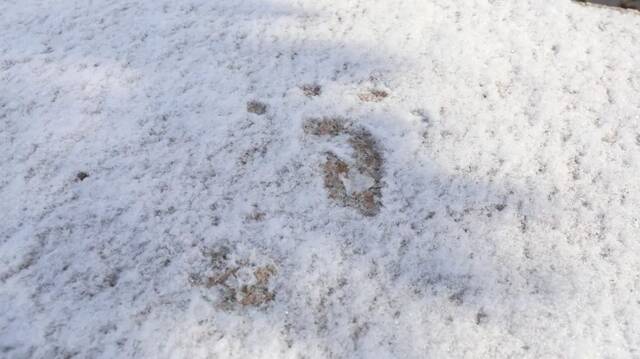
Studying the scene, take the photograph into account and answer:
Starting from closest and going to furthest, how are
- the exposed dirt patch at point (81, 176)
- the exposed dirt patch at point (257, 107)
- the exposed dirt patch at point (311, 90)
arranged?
the exposed dirt patch at point (81, 176)
the exposed dirt patch at point (257, 107)
the exposed dirt patch at point (311, 90)

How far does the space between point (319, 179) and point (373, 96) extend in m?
0.82

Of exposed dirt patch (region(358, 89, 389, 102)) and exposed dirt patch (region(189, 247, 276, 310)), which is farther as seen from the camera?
exposed dirt patch (region(358, 89, 389, 102))

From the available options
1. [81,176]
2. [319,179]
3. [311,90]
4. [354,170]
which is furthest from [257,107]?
A: [81,176]

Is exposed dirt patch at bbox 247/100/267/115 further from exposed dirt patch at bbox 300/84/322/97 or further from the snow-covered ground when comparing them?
exposed dirt patch at bbox 300/84/322/97

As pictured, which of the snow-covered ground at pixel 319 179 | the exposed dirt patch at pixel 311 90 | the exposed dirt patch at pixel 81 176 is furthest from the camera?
the exposed dirt patch at pixel 311 90

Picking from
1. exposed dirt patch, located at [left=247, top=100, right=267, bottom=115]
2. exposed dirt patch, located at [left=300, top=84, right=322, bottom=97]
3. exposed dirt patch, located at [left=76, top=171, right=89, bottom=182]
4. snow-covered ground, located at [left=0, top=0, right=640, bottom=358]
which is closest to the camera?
snow-covered ground, located at [left=0, top=0, right=640, bottom=358]

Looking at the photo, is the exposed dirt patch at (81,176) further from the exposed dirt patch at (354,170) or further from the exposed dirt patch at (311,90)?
the exposed dirt patch at (311,90)

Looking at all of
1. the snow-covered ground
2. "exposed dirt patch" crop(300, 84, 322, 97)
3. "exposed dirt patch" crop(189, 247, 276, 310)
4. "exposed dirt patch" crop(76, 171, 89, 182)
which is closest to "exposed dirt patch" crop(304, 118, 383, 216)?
the snow-covered ground

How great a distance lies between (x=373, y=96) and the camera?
13.1 feet

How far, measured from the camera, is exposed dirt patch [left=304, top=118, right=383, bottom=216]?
3.48m

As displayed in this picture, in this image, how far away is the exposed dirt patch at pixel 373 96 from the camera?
13.0 feet

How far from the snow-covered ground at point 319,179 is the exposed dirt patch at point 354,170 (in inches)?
0.6

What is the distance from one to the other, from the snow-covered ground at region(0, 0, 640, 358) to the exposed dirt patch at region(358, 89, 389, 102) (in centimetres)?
5

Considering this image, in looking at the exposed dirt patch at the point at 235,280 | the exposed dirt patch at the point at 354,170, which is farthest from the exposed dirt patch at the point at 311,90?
the exposed dirt patch at the point at 235,280
